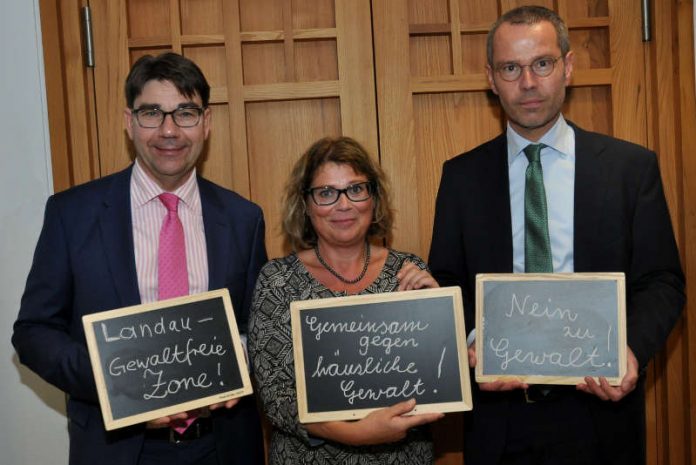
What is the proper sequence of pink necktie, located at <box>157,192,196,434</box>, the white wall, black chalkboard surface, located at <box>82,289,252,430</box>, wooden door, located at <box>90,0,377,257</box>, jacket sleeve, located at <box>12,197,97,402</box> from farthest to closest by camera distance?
1. wooden door, located at <box>90,0,377,257</box>
2. the white wall
3. pink necktie, located at <box>157,192,196,434</box>
4. jacket sleeve, located at <box>12,197,97,402</box>
5. black chalkboard surface, located at <box>82,289,252,430</box>

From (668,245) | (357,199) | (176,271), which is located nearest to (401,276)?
(357,199)

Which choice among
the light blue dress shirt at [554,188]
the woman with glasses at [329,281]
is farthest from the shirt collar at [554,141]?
the woman with glasses at [329,281]

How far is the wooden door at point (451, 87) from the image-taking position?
251cm

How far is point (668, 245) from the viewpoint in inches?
77.5

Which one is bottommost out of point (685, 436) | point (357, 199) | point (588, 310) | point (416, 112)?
point (685, 436)

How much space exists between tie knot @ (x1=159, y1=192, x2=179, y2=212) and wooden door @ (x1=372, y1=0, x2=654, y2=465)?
0.83 m

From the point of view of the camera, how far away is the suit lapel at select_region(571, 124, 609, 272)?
1.95 m

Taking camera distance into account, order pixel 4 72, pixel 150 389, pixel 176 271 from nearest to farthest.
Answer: pixel 150 389
pixel 176 271
pixel 4 72

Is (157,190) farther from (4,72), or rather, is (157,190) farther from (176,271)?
(4,72)

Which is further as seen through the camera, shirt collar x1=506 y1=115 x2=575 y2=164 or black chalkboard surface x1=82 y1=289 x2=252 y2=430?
shirt collar x1=506 y1=115 x2=575 y2=164

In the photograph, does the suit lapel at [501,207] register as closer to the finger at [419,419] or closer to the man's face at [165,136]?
the finger at [419,419]

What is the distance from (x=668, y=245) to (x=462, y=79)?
954mm

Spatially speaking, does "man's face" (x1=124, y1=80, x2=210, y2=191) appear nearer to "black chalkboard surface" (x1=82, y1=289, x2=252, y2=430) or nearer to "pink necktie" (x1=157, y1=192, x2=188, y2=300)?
"pink necktie" (x1=157, y1=192, x2=188, y2=300)

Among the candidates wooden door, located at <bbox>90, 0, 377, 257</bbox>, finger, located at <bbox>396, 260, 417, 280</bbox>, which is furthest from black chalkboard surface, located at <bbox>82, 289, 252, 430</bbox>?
wooden door, located at <bbox>90, 0, 377, 257</bbox>
